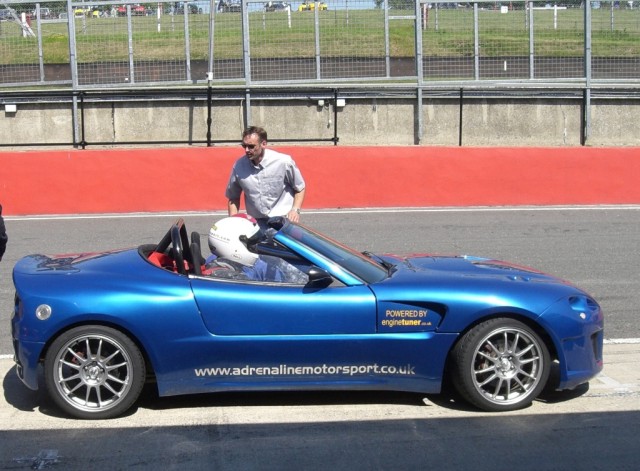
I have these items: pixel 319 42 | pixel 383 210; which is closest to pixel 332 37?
pixel 319 42

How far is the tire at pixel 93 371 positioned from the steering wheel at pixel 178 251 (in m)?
0.53

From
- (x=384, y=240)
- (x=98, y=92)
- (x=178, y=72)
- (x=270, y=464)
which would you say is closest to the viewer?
(x=270, y=464)

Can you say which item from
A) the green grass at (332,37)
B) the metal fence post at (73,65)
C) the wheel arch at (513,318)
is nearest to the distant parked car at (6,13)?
the green grass at (332,37)

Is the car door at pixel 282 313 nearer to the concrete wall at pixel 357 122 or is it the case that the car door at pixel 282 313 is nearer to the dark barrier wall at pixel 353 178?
the dark barrier wall at pixel 353 178

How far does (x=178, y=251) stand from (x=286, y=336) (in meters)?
0.88

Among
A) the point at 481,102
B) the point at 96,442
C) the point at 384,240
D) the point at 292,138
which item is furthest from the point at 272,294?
the point at 481,102

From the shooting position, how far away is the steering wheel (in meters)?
5.50

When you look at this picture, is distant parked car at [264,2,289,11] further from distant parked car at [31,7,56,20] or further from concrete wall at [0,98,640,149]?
distant parked car at [31,7,56,20]

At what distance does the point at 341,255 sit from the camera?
19.1ft

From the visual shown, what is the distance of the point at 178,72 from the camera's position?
59.1 feet

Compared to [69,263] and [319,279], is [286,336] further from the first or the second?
[69,263]

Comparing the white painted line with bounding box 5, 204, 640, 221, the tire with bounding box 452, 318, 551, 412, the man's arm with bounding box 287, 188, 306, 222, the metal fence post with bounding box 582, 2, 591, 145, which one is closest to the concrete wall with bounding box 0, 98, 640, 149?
the metal fence post with bounding box 582, 2, 591, 145

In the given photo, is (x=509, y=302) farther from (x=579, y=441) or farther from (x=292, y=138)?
(x=292, y=138)

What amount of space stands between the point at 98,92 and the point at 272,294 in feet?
41.0
